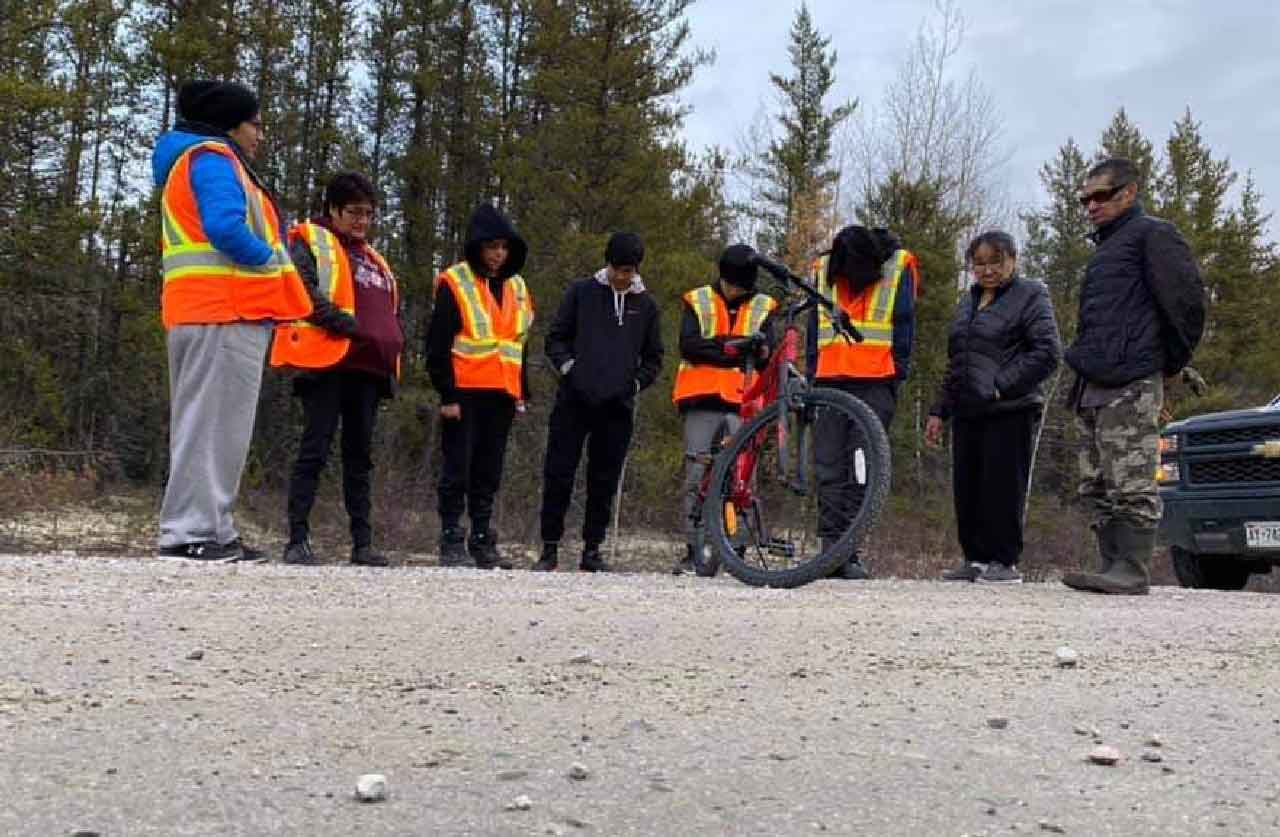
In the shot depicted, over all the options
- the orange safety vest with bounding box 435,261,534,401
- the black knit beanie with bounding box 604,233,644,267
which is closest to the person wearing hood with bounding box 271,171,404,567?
the orange safety vest with bounding box 435,261,534,401

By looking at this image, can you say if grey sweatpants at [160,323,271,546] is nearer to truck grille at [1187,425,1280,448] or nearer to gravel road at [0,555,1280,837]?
gravel road at [0,555,1280,837]

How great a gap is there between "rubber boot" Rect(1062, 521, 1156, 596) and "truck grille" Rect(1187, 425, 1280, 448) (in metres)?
3.03

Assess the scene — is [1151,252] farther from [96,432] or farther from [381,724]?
[96,432]

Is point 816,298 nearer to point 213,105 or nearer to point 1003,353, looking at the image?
point 1003,353

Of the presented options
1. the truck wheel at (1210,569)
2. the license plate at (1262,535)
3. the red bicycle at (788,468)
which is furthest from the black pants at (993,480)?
the truck wheel at (1210,569)

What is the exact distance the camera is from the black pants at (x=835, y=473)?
527 centimetres

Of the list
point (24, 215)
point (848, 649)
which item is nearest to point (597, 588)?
point (848, 649)

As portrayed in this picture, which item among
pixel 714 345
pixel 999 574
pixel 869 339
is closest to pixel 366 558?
pixel 714 345

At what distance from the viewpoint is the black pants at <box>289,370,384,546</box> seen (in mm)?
6086

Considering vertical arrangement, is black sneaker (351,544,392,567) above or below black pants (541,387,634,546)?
below

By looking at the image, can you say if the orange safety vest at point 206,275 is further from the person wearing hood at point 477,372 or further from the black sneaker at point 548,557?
the black sneaker at point 548,557

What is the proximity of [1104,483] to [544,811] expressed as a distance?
427 cm

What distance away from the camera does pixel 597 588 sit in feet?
14.9

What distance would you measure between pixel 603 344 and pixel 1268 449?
4.52 metres
